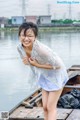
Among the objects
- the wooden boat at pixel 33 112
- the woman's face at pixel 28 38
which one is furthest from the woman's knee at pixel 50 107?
the wooden boat at pixel 33 112

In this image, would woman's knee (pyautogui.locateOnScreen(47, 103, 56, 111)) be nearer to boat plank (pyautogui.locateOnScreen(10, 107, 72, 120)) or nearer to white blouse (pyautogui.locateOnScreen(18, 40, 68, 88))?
white blouse (pyautogui.locateOnScreen(18, 40, 68, 88))

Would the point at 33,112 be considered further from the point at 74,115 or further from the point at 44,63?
the point at 44,63

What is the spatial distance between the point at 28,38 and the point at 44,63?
0.33 metres

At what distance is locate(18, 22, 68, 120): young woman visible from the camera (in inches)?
168

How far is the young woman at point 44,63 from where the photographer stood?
168 inches

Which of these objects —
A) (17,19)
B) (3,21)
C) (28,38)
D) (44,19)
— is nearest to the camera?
(28,38)

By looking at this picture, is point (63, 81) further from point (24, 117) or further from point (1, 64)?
point (1, 64)

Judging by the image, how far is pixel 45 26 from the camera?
8769 cm

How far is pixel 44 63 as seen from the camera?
4316mm

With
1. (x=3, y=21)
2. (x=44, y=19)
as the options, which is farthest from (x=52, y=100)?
(x=44, y=19)

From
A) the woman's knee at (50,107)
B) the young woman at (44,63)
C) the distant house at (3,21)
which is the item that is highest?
the young woman at (44,63)

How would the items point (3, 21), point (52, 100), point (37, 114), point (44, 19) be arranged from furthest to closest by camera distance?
point (44, 19)
point (3, 21)
point (37, 114)
point (52, 100)

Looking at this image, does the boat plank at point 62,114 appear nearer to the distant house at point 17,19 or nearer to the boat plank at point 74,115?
the boat plank at point 74,115

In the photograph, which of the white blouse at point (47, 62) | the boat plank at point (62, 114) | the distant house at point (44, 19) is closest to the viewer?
the white blouse at point (47, 62)
